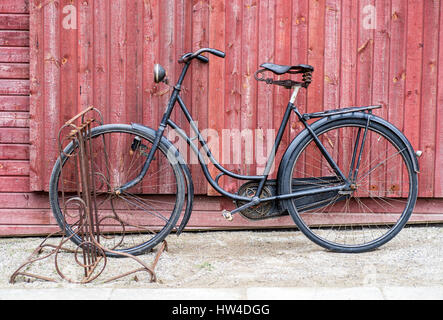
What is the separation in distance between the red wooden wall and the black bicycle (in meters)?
0.21

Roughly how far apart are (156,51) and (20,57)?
114 centimetres

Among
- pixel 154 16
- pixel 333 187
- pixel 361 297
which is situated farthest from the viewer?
pixel 154 16

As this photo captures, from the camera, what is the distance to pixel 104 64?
4410 mm

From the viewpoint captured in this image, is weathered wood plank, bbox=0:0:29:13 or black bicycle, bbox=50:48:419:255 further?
weathered wood plank, bbox=0:0:29:13

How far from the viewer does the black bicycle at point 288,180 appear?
3955 millimetres

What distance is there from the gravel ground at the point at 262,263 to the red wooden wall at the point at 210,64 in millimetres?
498

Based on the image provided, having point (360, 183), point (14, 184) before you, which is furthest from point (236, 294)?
point (14, 184)

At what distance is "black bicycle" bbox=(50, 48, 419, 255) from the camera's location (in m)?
3.96

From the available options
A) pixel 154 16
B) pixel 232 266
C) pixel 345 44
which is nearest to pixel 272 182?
pixel 232 266

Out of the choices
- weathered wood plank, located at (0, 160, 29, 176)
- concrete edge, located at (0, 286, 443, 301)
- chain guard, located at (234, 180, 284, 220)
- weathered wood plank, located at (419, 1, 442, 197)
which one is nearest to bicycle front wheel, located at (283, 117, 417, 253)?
weathered wood plank, located at (419, 1, 442, 197)

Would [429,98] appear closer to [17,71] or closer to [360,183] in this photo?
[360,183]

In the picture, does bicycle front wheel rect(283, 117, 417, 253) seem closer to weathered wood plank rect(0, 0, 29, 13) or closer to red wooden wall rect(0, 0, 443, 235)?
red wooden wall rect(0, 0, 443, 235)

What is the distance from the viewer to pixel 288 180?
3.97 meters

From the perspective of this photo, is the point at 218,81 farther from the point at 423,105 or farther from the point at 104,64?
the point at 423,105
